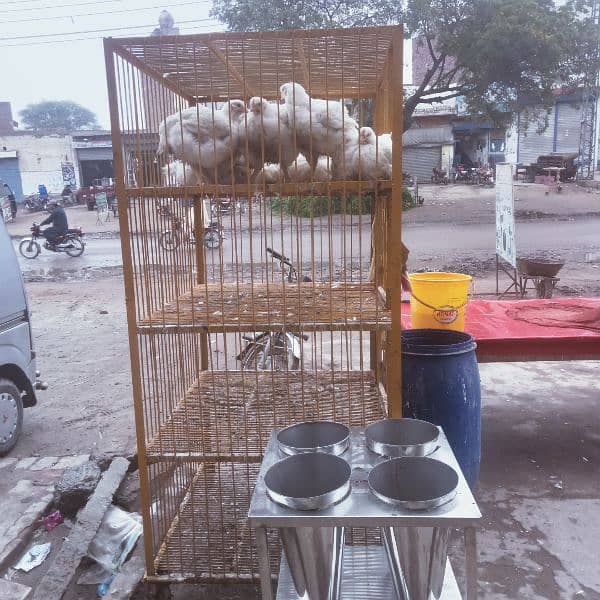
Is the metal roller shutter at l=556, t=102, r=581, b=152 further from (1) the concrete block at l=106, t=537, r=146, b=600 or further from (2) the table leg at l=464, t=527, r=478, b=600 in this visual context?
(2) the table leg at l=464, t=527, r=478, b=600

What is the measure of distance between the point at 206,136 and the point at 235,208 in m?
0.38

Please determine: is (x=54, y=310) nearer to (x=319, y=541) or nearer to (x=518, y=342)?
(x=518, y=342)

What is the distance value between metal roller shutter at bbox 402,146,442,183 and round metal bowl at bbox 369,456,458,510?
27.1 m

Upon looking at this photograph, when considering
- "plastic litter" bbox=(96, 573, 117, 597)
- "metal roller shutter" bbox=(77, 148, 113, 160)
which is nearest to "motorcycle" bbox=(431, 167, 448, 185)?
"metal roller shutter" bbox=(77, 148, 113, 160)

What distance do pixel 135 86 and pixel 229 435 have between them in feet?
5.14

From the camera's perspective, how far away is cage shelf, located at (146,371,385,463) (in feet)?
8.21

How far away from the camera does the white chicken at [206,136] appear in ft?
7.61

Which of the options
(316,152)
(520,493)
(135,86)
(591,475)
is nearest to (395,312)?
(316,152)

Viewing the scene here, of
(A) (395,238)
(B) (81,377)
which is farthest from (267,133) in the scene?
(B) (81,377)

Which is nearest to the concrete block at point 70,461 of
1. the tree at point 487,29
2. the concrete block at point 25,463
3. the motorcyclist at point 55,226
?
the concrete block at point 25,463

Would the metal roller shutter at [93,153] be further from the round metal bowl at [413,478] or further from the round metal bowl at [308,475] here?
the round metal bowl at [413,478]

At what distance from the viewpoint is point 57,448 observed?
4223 mm

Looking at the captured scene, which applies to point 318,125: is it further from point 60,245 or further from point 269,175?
point 60,245

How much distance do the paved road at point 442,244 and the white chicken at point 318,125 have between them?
305 inches
